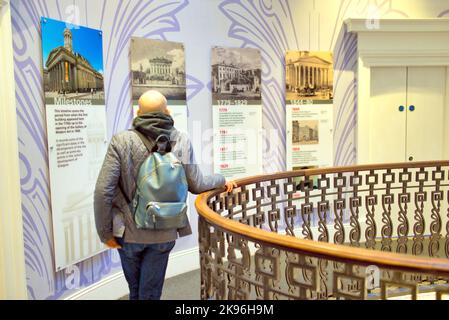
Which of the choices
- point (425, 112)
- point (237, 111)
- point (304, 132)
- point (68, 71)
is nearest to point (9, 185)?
point (68, 71)

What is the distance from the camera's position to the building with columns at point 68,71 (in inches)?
133

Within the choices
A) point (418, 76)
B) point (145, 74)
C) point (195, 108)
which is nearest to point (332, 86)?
point (418, 76)

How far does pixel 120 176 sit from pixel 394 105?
14.9ft

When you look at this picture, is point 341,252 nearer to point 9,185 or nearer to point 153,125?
point 153,125

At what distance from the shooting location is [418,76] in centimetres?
598

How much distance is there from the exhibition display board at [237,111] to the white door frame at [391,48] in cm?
141

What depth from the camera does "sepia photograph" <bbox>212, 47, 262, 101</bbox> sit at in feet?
16.2

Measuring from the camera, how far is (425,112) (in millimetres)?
6043

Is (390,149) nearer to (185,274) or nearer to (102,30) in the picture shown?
(185,274)

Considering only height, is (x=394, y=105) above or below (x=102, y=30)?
below

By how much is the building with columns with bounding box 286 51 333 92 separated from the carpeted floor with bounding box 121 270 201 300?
2522 millimetres

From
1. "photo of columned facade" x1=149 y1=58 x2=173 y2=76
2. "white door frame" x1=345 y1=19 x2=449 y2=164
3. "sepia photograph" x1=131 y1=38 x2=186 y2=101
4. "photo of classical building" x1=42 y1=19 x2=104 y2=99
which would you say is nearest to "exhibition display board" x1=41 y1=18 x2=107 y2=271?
"photo of classical building" x1=42 y1=19 x2=104 y2=99

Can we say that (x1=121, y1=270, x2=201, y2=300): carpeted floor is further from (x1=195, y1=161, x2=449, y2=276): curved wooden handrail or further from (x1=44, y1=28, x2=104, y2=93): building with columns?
(x1=44, y1=28, x2=104, y2=93): building with columns
